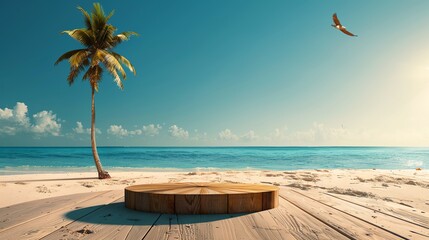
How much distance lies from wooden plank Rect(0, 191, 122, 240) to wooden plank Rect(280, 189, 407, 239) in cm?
164

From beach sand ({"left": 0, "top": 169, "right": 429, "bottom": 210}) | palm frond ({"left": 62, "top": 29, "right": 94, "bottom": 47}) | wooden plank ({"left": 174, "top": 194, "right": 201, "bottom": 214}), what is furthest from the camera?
palm frond ({"left": 62, "top": 29, "right": 94, "bottom": 47})

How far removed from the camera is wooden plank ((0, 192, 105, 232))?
200cm

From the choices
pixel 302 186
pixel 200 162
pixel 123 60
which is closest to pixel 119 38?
pixel 123 60

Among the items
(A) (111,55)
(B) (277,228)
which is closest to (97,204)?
(B) (277,228)

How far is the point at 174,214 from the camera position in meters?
2.11

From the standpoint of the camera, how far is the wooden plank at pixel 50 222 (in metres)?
1.70

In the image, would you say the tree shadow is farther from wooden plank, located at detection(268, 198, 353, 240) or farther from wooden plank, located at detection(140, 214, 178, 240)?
wooden plank, located at detection(268, 198, 353, 240)

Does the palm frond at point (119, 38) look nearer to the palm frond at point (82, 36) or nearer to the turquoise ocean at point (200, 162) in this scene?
the palm frond at point (82, 36)

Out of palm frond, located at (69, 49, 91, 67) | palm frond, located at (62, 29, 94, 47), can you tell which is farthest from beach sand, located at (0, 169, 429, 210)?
palm frond, located at (62, 29, 94, 47)

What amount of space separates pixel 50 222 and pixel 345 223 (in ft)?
6.16

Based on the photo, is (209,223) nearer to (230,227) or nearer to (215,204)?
(230,227)

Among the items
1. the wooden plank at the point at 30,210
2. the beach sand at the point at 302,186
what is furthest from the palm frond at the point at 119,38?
the wooden plank at the point at 30,210

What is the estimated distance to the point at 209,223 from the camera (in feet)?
6.16

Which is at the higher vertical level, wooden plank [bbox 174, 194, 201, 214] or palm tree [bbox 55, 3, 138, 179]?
palm tree [bbox 55, 3, 138, 179]
